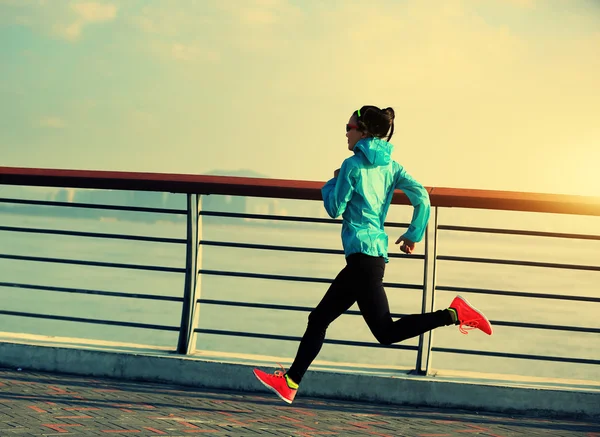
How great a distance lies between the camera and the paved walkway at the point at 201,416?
465cm

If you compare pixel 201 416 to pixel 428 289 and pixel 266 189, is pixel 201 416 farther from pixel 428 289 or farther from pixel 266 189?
pixel 428 289

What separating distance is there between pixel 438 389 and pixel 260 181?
176 cm

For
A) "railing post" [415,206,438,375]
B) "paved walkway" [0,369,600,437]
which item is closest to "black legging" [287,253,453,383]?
"paved walkway" [0,369,600,437]

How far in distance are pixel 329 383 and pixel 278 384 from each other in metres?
0.87

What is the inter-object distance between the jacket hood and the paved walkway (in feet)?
4.94

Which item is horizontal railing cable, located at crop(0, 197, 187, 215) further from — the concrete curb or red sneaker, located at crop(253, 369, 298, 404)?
red sneaker, located at crop(253, 369, 298, 404)

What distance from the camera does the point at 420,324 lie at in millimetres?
4828

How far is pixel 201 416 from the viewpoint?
5.04 m

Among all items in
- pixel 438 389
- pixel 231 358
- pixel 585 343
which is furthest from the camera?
pixel 585 343

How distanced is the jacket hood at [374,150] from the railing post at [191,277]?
168 centimetres

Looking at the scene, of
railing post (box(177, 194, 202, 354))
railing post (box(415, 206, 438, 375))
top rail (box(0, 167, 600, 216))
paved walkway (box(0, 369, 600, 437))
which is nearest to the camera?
paved walkway (box(0, 369, 600, 437))

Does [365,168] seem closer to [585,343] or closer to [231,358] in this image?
[231,358]

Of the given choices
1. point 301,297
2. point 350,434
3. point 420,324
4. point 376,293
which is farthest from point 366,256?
point 301,297

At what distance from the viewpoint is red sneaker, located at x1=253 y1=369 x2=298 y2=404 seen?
492 cm
